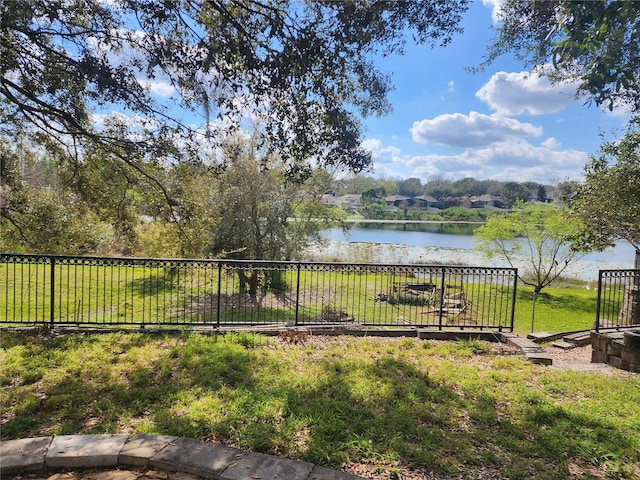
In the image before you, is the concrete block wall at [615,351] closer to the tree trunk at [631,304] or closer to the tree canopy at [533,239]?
the tree trunk at [631,304]

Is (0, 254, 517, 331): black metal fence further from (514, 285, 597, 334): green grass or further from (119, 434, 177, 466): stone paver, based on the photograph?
(119, 434, 177, 466): stone paver

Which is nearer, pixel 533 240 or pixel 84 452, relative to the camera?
pixel 84 452

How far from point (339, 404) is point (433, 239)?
2803 cm

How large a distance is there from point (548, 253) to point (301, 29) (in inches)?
633

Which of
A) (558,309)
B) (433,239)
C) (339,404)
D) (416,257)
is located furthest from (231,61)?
Answer: (433,239)

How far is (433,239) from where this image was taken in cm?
2956

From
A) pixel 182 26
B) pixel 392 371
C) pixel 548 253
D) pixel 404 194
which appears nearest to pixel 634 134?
pixel 392 371

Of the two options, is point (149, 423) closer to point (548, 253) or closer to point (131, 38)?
point (131, 38)

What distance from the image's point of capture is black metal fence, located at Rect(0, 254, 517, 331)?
6316mm

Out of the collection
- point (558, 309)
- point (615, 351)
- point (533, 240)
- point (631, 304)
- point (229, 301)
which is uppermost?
point (533, 240)

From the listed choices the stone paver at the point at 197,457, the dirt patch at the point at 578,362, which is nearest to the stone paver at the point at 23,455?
the stone paver at the point at 197,457

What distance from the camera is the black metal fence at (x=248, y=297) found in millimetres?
6316

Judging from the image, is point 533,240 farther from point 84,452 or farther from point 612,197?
point 84,452

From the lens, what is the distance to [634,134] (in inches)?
243
